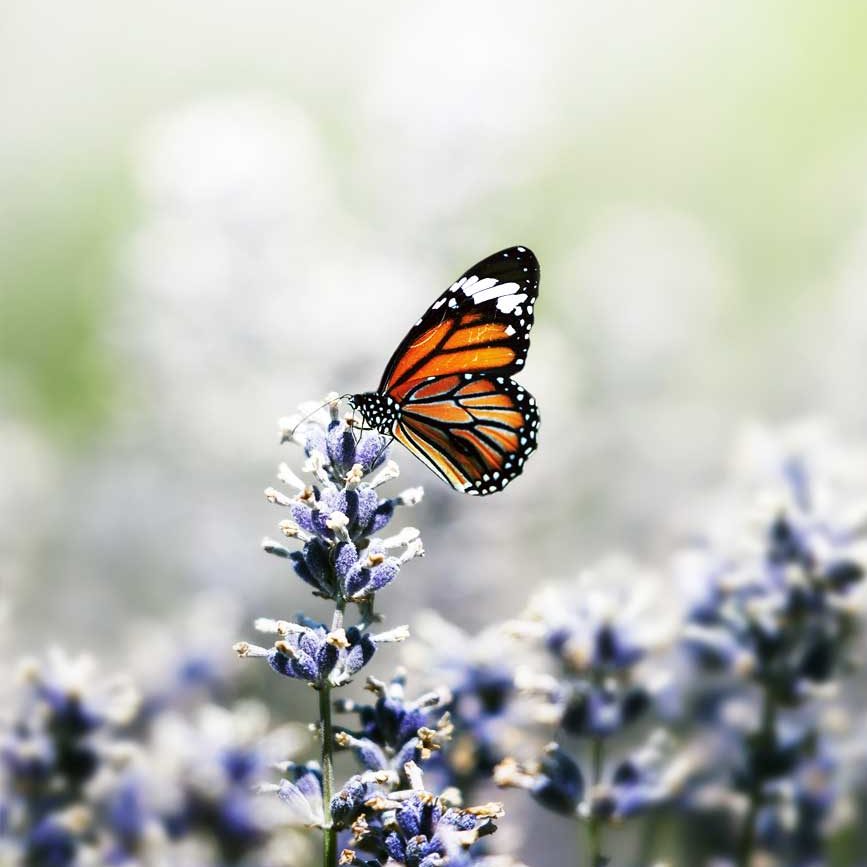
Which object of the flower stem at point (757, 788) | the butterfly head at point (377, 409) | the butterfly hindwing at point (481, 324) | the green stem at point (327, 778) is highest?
the butterfly hindwing at point (481, 324)

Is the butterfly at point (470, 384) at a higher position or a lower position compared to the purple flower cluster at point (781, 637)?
higher

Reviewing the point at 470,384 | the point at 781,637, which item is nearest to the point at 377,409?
the point at 470,384

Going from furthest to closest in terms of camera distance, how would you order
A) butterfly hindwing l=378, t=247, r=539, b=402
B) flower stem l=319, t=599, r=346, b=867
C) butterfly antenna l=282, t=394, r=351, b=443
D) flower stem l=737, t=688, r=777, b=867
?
flower stem l=737, t=688, r=777, b=867 → butterfly hindwing l=378, t=247, r=539, b=402 → butterfly antenna l=282, t=394, r=351, b=443 → flower stem l=319, t=599, r=346, b=867

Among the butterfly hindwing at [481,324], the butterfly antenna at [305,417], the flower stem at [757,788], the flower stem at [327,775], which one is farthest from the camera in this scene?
the flower stem at [757,788]

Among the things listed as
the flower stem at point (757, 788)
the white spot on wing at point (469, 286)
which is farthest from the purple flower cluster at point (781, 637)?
the white spot on wing at point (469, 286)

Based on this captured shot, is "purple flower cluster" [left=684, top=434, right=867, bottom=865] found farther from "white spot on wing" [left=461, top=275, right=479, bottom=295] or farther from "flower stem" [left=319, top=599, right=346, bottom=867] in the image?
"flower stem" [left=319, top=599, right=346, bottom=867]

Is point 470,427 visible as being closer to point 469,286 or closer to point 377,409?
point 377,409

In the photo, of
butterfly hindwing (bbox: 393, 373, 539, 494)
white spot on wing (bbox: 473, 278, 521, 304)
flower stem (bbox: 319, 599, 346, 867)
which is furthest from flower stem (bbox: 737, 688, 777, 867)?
flower stem (bbox: 319, 599, 346, 867)

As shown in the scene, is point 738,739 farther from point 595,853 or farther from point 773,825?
point 595,853

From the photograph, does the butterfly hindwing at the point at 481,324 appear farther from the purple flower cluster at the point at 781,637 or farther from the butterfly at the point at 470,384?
the purple flower cluster at the point at 781,637
